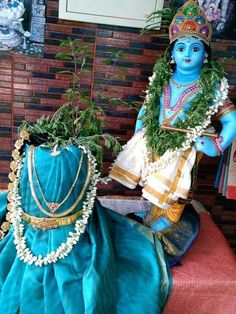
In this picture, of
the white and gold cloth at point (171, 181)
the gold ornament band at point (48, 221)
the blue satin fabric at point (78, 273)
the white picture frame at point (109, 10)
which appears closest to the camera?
the blue satin fabric at point (78, 273)

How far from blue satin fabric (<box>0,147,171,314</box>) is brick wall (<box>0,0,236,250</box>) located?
25.0 inches

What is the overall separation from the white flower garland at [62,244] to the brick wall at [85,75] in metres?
0.60

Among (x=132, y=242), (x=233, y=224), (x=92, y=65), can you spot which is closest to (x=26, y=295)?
(x=132, y=242)

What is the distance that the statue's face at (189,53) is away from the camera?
4.19 feet

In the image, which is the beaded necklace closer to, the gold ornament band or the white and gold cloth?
the white and gold cloth

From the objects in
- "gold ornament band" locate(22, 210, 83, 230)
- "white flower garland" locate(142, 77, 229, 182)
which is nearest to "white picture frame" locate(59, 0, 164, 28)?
"white flower garland" locate(142, 77, 229, 182)

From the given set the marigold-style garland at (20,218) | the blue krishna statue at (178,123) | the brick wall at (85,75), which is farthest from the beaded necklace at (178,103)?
the brick wall at (85,75)

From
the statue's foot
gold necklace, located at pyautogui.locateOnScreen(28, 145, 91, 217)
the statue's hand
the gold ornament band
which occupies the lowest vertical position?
the gold ornament band

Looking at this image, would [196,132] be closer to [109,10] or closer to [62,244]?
[62,244]

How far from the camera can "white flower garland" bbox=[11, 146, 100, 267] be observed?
1203 mm

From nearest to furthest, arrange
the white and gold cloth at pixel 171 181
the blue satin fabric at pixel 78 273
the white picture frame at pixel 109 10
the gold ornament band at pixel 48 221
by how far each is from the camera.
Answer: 1. the blue satin fabric at pixel 78 273
2. the gold ornament band at pixel 48 221
3. the white and gold cloth at pixel 171 181
4. the white picture frame at pixel 109 10

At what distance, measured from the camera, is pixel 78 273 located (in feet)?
3.94

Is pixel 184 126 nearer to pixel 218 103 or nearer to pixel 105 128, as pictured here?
pixel 218 103

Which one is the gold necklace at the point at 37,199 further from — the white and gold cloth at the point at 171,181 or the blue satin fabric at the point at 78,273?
the white and gold cloth at the point at 171,181
